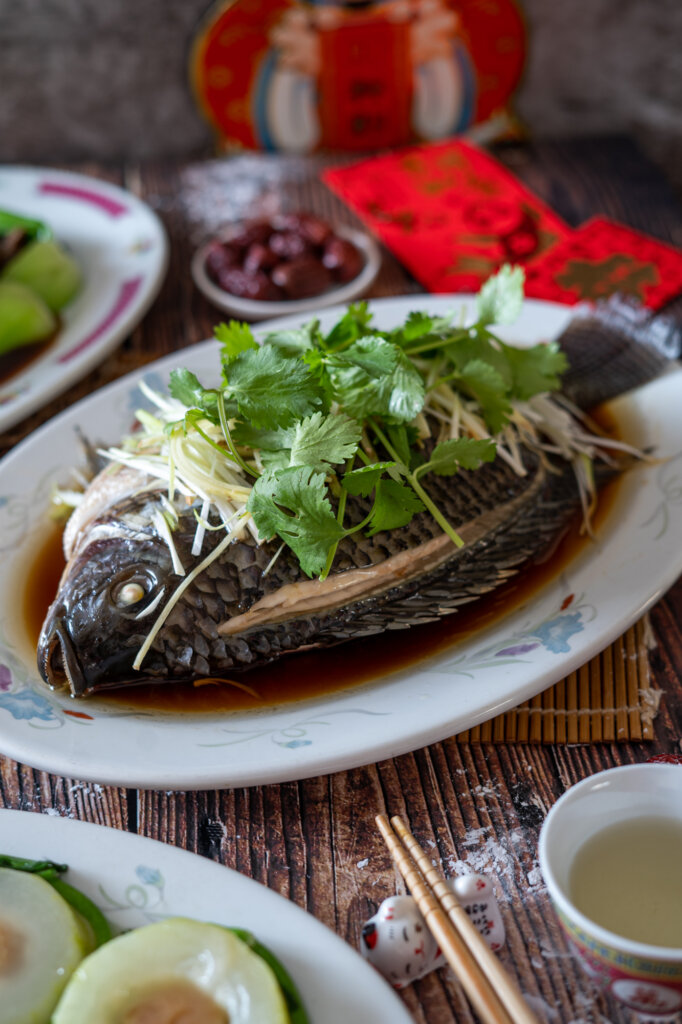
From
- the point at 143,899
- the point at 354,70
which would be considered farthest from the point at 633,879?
the point at 354,70

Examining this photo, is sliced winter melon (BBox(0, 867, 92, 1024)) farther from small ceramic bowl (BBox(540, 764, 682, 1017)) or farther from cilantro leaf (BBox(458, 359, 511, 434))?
cilantro leaf (BBox(458, 359, 511, 434))

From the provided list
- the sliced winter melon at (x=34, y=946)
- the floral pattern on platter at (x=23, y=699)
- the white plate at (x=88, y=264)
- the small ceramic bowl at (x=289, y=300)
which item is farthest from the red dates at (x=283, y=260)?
the sliced winter melon at (x=34, y=946)

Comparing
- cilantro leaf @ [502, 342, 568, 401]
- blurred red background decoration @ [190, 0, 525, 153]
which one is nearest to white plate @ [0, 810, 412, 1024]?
cilantro leaf @ [502, 342, 568, 401]

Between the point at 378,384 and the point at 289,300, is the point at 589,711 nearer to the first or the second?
the point at 378,384

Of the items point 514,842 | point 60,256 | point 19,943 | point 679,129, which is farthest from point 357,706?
point 679,129

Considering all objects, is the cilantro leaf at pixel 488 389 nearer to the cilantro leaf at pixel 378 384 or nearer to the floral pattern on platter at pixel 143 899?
the cilantro leaf at pixel 378 384

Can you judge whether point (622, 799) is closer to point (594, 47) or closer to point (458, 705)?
point (458, 705)
